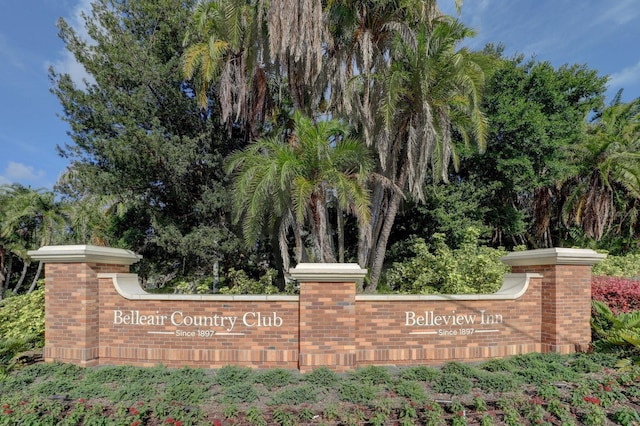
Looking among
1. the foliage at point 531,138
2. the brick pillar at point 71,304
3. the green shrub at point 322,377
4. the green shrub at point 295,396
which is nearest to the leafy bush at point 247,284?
the brick pillar at point 71,304

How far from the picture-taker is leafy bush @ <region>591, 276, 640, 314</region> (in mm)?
7934

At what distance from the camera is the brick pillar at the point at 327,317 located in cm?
607

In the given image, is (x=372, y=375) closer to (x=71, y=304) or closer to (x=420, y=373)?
(x=420, y=373)

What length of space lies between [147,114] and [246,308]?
9257mm

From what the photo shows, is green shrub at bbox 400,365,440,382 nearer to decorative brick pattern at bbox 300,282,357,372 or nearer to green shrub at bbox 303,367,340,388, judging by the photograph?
decorative brick pattern at bbox 300,282,357,372

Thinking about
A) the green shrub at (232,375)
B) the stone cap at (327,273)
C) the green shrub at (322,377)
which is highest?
the stone cap at (327,273)

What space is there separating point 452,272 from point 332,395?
6085mm

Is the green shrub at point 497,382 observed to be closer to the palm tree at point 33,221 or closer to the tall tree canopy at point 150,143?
the tall tree canopy at point 150,143

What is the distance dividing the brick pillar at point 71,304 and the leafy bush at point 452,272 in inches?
311

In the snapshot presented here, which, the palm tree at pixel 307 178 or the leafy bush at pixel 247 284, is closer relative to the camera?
the palm tree at pixel 307 178

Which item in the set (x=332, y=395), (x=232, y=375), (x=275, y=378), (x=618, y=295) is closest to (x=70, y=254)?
(x=232, y=375)

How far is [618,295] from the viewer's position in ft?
26.6

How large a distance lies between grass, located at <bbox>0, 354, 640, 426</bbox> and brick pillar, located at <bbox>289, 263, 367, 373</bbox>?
12.0 inches

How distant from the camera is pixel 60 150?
13.5m
